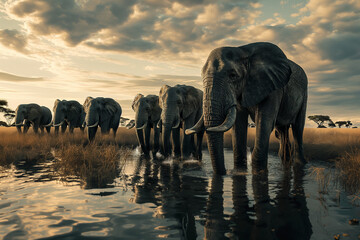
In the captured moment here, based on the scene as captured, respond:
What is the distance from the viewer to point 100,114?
18328 mm

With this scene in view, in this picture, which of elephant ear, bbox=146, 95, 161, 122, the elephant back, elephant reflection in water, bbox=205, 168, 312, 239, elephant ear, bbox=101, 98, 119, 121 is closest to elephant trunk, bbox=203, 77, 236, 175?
elephant reflection in water, bbox=205, 168, 312, 239

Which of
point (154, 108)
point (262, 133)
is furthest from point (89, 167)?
point (154, 108)

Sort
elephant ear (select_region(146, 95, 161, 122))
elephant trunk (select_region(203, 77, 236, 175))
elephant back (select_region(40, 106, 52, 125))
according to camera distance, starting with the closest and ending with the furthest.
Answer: elephant trunk (select_region(203, 77, 236, 175)) < elephant ear (select_region(146, 95, 161, 122)) < elephant back (select_region(40, 106, 52, 125))

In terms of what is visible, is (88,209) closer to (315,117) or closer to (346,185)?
(346,185)

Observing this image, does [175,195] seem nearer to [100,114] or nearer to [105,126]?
[100,114]

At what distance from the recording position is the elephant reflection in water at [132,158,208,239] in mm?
4371

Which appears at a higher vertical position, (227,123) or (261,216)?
(227,123)

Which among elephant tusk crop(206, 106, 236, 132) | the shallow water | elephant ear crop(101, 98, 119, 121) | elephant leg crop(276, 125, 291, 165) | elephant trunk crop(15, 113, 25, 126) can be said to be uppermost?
elephant ear crop(101, 98, 119, 121)

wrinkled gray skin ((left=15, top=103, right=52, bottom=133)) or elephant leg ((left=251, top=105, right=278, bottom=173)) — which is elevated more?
wrinkled gray skin ((left=15, top=103, right=52, bottom=133))

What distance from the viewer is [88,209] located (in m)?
4.90

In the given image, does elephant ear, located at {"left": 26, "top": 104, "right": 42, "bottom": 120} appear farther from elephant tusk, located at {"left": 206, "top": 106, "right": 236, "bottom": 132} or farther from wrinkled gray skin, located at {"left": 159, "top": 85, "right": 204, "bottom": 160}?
elephant tusk, located at {"left": 206, "top": 106, "right": 236, "bottom": 132}

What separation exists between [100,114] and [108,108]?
2.20 ft

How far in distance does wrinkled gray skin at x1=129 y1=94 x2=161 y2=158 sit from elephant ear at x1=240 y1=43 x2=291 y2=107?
7.41 metres

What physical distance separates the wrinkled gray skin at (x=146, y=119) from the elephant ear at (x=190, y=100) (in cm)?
234
